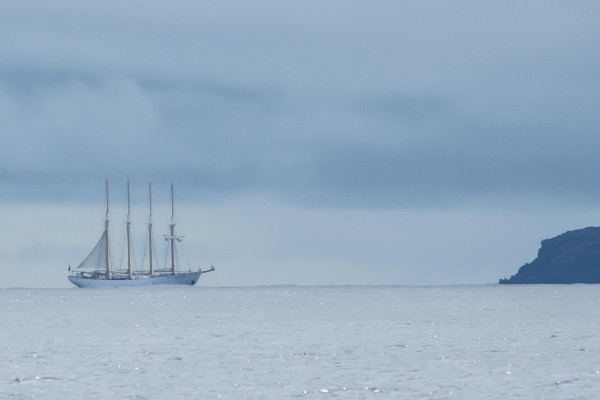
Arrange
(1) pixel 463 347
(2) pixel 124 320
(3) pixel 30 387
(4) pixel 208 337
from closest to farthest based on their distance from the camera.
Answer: (3) pixel 30 387 → (1) pixel 463 347 → (4) pixel 208 337 → (2) pixel 124 320

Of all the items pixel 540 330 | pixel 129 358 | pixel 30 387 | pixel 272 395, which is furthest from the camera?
pixel 540 330

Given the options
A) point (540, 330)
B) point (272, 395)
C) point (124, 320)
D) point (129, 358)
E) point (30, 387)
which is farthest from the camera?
point (124, 320)

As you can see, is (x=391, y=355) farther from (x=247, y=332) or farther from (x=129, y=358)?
(x=247, y=332)

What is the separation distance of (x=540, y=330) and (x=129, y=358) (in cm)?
4369

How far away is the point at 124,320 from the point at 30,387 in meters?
77.3

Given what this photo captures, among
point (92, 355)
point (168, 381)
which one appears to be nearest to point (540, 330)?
point (92, 355)

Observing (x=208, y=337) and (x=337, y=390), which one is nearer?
(x=337, y=390)

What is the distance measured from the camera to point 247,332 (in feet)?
336

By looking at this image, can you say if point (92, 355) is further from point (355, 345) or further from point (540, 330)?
point (540, 330)

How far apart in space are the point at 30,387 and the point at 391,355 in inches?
997

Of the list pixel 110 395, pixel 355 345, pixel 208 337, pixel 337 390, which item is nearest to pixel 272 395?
pixel 337 390

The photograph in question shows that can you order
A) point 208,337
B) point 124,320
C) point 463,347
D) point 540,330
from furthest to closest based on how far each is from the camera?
point 124,320 < point 540,330 < point 208,337 < point 463,347

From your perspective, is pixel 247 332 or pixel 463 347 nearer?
pixel 463 347

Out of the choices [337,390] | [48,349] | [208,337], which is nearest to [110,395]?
[337,390]
